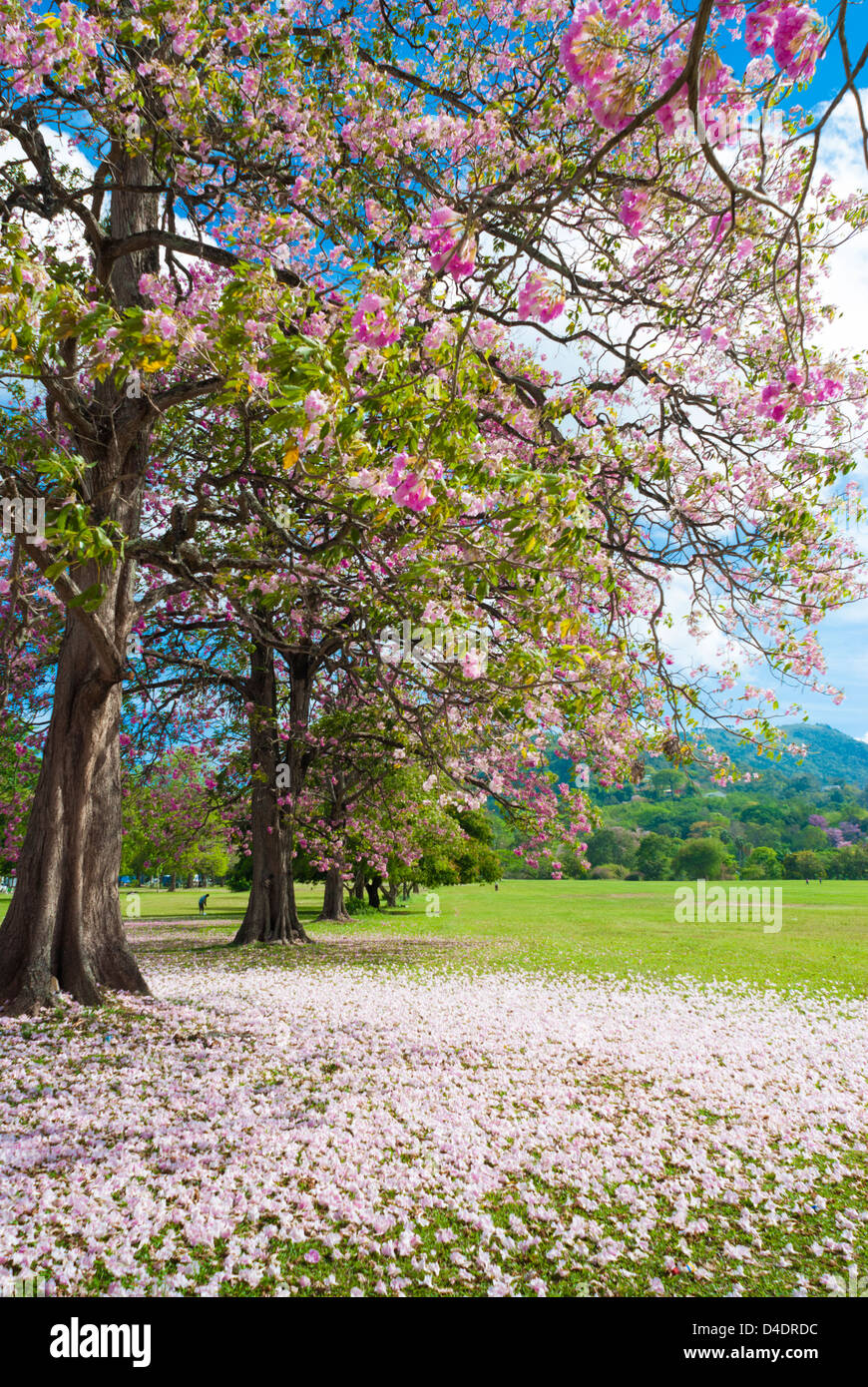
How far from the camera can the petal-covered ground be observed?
11.8 feet

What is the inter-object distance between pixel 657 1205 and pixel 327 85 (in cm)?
974

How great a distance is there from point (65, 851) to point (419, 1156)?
524cm

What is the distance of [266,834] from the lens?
1644 cm

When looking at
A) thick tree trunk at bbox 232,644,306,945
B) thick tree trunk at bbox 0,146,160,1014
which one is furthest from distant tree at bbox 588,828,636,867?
thick tree trunk at bbox 0,146,160,1014

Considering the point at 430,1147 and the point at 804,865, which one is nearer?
the point at 430,1147

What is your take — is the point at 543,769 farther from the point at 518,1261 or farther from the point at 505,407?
the point at 518,1261

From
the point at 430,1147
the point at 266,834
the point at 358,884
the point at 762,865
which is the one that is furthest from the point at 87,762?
the point at 762,865

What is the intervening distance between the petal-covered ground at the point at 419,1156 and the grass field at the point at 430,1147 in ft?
0.07

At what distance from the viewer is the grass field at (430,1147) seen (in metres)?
3.62

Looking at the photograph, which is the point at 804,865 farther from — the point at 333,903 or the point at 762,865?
the point at 333,903

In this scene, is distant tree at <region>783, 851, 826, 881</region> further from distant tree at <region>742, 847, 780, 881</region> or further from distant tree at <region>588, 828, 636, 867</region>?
distant tree at <region>588, 828, 636, 867</region>

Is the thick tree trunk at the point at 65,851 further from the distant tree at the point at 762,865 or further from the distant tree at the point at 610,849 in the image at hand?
the distant tree at the point at 610,849
